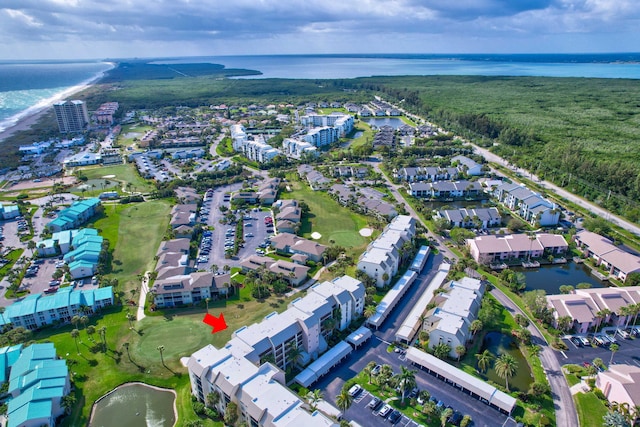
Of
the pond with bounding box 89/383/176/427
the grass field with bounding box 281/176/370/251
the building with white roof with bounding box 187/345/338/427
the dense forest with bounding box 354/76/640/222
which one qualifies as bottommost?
the pond with bounding box 89/383/176/427

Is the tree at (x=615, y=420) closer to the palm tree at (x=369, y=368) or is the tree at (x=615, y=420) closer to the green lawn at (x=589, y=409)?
the green lawn at (x=589, y=409)

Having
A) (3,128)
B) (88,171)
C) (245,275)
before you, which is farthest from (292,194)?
(3,128)

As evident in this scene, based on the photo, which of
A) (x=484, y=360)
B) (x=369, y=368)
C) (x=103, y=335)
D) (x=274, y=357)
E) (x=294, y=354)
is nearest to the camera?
(x=484, y=360)

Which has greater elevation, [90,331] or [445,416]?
[445,416]

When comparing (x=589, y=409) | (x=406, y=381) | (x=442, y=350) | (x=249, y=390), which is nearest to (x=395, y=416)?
(x=406, y=381)

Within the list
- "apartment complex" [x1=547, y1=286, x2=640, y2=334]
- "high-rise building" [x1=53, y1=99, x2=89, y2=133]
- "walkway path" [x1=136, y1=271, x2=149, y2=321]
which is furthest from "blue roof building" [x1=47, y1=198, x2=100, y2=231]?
"high-rise building" [x1=53, y1=99, x2=89, y2=133]

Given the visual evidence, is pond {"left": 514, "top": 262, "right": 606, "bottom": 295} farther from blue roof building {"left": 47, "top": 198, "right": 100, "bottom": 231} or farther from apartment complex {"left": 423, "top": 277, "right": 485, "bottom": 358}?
blue roof building {"left": 47, "top": 198, "right": 100, "bottom": 231}

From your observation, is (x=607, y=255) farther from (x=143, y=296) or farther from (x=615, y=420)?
(x=143, y=296)
